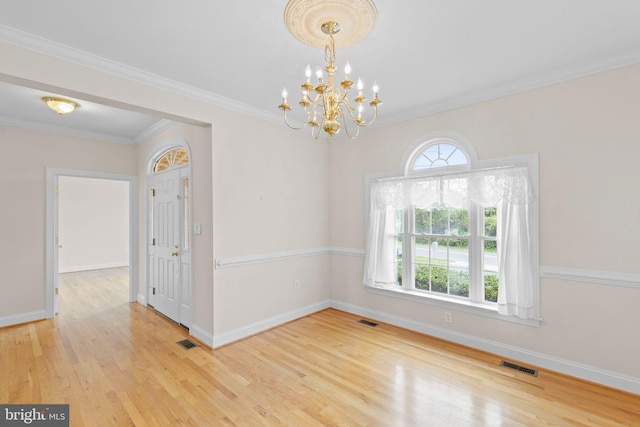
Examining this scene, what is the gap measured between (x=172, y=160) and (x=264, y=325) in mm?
2682

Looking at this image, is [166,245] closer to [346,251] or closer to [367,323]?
[346,251]

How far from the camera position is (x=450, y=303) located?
340 centimetres

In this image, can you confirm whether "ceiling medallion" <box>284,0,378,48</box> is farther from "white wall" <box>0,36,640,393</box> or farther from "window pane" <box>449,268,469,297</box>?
"window pane" <box>449,268,469,297</box>

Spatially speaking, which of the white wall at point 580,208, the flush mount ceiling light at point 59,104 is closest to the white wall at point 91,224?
the flush mount ceiling light at point 59,104

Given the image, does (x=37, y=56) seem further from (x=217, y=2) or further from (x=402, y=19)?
(x=402, y=19)

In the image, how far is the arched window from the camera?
13.3 ft

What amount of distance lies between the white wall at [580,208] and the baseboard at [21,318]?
5.64m

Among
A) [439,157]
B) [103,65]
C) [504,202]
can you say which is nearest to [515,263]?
[504,202]

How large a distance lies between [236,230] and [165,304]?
1836mm

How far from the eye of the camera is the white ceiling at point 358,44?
1870mm

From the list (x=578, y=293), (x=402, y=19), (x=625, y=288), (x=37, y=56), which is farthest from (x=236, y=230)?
(x=625, y=288)

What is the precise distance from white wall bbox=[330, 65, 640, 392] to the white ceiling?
234 millimetres

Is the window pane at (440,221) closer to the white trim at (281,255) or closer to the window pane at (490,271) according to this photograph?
the window pane at (490,271)

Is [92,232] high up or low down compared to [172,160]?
down
